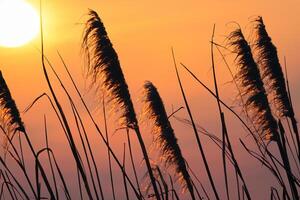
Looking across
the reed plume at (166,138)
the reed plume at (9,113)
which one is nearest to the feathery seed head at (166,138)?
the reed plume at (166,138)

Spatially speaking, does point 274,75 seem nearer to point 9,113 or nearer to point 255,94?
point 255,94

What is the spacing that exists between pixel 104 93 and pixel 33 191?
123 cm

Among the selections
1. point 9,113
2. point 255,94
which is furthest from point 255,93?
point 9,113

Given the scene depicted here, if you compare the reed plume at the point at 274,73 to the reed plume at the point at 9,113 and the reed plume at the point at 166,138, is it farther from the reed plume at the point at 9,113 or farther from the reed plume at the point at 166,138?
the reed plume at the point at 9,113

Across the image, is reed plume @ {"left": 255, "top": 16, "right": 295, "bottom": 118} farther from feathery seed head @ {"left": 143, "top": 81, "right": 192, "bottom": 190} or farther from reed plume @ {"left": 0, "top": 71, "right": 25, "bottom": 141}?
reed plume @ {"left": 0, "top": 71, "right": 25, "bottom": 141}

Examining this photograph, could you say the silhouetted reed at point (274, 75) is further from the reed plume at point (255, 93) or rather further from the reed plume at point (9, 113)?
the reed plume at point (9, 113)

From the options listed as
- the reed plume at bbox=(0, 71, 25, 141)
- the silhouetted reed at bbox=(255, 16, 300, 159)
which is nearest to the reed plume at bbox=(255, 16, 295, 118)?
the silhouetted reed at bbox=(255, 16, 300, 159)

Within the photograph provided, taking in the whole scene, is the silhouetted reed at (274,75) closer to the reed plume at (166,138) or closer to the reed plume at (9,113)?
the reed plume at (166,138)

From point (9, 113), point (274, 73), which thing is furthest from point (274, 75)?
point (9, 113)

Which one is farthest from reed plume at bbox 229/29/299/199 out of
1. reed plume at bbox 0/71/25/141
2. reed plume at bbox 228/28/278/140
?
reed plume at bbox 0/71/25/141

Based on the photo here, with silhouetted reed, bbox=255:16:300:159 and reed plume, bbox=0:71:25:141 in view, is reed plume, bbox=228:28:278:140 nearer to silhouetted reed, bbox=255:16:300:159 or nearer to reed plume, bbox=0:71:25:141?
silhouetted reed, bbox=255:16:300:159

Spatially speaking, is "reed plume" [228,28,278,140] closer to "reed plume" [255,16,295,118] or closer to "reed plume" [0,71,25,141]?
"reed plume" [255,16,295,118]

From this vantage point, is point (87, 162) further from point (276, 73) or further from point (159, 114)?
point (276, 73)

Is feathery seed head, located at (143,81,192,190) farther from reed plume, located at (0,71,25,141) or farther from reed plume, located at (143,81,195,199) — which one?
reed plume, located at (0,71,25,141)
